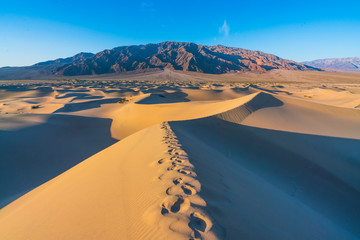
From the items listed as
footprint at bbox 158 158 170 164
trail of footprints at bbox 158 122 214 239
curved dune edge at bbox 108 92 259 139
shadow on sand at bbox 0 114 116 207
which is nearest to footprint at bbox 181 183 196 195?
trail of footprints at bbox 158 122 214 239

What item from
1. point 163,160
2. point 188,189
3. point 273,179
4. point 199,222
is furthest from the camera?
point 273,179

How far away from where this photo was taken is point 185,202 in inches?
72.9

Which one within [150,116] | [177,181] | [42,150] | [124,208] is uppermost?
[177,181]

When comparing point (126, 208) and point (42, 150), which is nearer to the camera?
point (126, 208)

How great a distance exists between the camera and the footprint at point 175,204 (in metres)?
1.75

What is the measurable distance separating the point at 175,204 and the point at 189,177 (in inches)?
21.9

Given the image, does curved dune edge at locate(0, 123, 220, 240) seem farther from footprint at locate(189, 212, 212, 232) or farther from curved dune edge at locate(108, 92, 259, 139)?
curved dune edge at locate(108, 92, 259, 139)

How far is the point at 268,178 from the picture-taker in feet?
13.9

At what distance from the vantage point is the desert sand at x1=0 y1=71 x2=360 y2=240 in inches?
70.5

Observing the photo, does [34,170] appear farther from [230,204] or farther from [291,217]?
[291,217]

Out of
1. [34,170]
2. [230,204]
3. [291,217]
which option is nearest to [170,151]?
[230,204]

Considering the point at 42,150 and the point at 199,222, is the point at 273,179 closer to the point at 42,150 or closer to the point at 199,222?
the point at 199,222

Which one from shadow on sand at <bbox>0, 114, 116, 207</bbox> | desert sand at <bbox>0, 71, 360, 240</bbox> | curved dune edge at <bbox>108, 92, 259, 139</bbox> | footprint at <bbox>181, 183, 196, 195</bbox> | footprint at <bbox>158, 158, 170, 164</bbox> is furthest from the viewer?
curved dune edge at <bbox>108, 92, 259, 139</bbox>

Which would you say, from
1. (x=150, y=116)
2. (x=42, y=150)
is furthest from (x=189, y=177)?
(x=150, y=116)
